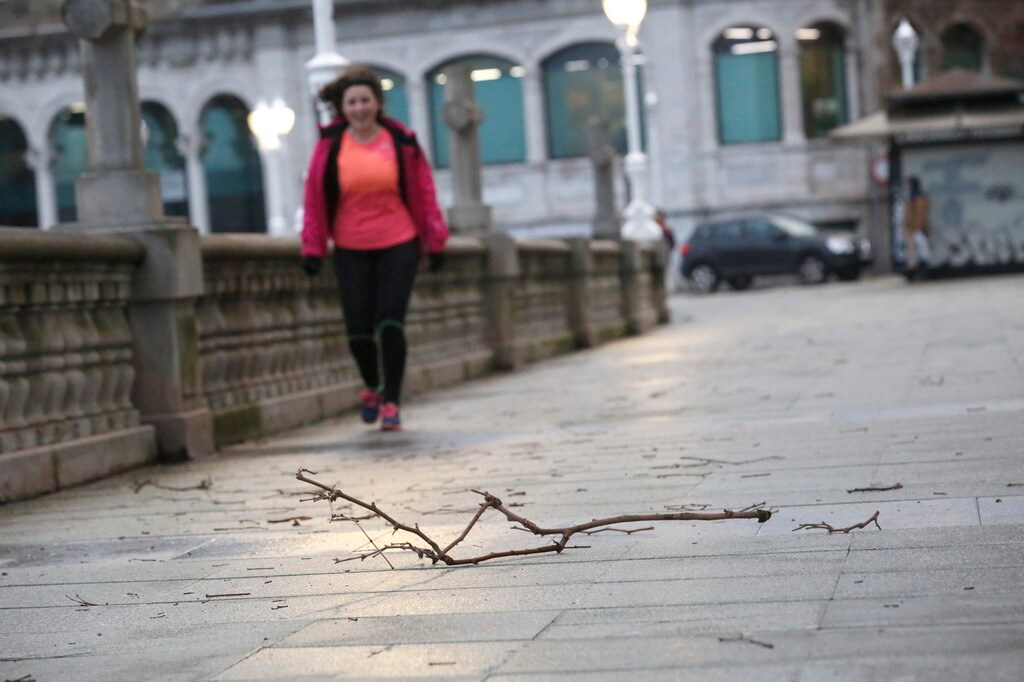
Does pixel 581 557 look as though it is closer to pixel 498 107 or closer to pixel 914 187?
pixel 914 187

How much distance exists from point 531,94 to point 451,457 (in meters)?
37.4

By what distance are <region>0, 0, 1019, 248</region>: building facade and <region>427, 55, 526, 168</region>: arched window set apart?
4 centimetres

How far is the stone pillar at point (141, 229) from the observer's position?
29.3ft

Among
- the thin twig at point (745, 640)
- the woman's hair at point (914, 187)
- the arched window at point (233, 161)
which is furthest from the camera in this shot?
the arched window at point (233, 161)

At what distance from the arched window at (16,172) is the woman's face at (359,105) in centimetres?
4015

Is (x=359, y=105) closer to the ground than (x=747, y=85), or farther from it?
closer to the ground

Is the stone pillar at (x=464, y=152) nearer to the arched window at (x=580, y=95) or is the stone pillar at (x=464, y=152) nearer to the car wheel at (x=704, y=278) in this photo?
the car wheel at (x=704, y=278)

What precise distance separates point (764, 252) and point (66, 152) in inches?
741

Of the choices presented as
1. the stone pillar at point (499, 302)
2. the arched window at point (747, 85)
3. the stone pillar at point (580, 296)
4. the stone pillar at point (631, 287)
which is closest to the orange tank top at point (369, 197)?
the stone pillar at point (499, 302)

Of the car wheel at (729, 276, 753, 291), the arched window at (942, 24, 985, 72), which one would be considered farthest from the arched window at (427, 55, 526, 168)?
the arched window at (942, 24, 985, 72)

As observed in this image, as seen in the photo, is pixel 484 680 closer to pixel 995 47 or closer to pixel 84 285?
pixel 84 285

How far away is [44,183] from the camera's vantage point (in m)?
47.7

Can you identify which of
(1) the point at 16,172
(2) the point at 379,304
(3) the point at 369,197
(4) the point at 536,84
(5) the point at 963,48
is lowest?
(2) the point at 379,304

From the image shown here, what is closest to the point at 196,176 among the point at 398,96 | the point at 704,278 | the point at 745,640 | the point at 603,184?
the point at 398,96
